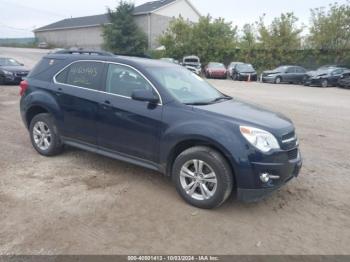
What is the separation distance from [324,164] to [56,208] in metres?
4.40

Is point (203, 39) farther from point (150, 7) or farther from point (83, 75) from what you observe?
point (83, 75)

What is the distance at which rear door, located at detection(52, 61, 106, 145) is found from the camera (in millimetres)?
5191

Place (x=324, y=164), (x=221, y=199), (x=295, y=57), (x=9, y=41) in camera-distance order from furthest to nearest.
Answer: (x=9, y=41)
(x=295, y=57)
(x=324, y=164)
(x=221, y=199)

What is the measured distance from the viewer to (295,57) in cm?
3428

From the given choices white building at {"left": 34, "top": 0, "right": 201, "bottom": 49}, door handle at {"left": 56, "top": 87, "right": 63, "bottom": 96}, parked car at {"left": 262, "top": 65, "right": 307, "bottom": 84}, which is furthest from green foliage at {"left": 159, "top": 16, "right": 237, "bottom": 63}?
door handle at {"left": 56, "top": 87, "right": 63, "bottom": 96}

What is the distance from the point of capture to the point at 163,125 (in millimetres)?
4504

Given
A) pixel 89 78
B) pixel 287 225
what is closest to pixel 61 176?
pixel 89 78

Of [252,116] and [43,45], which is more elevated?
[43,45]

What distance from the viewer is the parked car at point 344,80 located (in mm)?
23825

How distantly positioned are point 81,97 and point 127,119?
98cm

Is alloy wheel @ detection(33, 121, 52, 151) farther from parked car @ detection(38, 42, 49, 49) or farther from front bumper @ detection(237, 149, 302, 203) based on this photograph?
parked car @ detection(38, 42, 49, 49)

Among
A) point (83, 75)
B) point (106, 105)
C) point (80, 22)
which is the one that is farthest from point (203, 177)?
point (80, 22)

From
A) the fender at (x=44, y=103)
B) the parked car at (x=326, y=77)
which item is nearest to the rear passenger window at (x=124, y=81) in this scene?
the fender at (x=44, y=103)

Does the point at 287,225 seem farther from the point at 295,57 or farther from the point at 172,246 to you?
the point at 295,57
